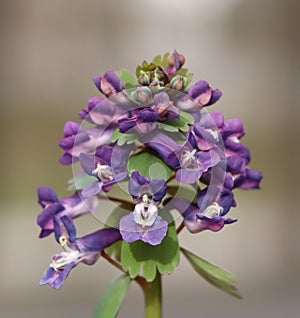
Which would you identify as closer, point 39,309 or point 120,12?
point 39,309

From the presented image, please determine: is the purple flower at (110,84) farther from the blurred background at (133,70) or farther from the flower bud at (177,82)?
the blurred background at (133,70)

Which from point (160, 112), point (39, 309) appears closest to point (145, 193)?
point (160, 112)

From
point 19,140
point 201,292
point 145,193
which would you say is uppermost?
point 145,193

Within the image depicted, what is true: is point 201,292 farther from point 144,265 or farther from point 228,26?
point 144,265

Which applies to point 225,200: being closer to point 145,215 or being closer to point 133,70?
point 145,215

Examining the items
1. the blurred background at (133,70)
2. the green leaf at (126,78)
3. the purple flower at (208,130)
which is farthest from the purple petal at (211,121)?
the blurred background at (133,70)

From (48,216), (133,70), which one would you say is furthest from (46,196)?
(133,70)

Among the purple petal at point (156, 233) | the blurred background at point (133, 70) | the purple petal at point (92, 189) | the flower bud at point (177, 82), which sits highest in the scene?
the flower bud at point (177, 82)
